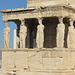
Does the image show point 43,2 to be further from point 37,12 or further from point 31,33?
point 31,33

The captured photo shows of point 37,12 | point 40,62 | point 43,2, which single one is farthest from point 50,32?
point 40,62

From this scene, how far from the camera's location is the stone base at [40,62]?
20266mm

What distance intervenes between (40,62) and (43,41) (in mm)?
1678

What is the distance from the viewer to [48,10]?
68.9 ft

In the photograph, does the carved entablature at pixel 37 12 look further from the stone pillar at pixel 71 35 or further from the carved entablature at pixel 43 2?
the carved entablature at pixel 43 2

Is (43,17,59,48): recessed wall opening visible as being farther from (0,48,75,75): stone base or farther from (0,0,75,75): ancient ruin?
(0,48,75,75): stone base

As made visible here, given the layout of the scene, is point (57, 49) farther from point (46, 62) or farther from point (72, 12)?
point (72, 12)

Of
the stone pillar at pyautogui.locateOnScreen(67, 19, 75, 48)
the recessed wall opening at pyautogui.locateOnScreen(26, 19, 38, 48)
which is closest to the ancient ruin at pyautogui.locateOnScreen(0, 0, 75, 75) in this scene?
the stone pillar at pyautogui.locateOnScreen(67, 19, 75, 48)

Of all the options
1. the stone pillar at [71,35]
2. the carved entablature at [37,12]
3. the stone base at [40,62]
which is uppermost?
the carved entablature at [37,12]

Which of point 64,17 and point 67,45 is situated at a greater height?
point 64,17

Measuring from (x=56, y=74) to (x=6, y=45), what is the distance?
15.4 ft

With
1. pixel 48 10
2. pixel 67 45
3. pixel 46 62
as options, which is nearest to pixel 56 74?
pixel 46 62

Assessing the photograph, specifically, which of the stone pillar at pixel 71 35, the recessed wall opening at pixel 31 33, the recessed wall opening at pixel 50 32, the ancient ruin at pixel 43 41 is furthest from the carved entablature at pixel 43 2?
the stone pillar at pixel 71 35

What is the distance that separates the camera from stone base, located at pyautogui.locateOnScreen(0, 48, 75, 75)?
66.5 feet
